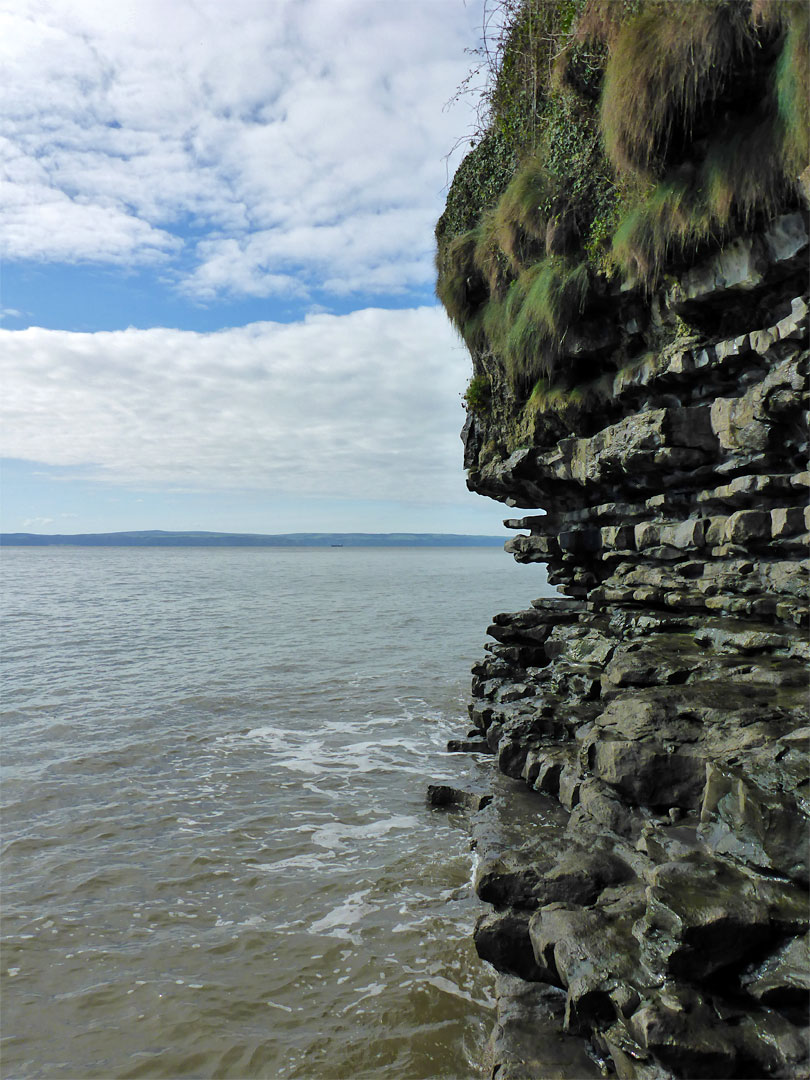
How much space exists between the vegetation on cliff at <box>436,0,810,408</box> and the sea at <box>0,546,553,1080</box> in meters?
8.41

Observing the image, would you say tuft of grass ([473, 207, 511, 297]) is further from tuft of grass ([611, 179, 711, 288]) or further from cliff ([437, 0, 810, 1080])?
tuft of grass ([611, 179, 711, 288])

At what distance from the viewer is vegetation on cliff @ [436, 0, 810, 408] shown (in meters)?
7.36

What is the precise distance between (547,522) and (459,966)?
425 inches

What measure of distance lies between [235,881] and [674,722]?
5408mm

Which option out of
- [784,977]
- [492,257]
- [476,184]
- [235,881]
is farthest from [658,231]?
Result: [235,881]

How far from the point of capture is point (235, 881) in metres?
7.89

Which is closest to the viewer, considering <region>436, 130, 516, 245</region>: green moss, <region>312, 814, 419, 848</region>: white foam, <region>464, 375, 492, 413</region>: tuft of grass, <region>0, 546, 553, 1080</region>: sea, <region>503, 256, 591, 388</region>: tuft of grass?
<region>0, 546, 553, 1080</region>: sea

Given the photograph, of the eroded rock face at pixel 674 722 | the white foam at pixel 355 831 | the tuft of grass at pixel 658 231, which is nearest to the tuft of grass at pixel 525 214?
the tuft of grass at pixel 658 231

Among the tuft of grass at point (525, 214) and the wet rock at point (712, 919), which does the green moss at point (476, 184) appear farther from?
the wet rock at point (712, 919)

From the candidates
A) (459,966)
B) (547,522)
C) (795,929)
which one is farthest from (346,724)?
(795,929)

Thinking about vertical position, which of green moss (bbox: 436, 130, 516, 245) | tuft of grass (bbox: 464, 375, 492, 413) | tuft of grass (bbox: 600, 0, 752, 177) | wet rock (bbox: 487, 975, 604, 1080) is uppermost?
green moss (bbox: 436, 130, 516, 245)

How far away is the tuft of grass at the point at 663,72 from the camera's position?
734 cm

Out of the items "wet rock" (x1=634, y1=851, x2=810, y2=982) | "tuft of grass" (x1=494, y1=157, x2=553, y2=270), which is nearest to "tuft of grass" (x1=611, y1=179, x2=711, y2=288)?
"tuft of grass" (x1=494, y1=157, x2=553, y2=270)

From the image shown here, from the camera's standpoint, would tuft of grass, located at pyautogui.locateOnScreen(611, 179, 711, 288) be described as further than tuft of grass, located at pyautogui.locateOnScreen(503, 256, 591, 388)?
No
